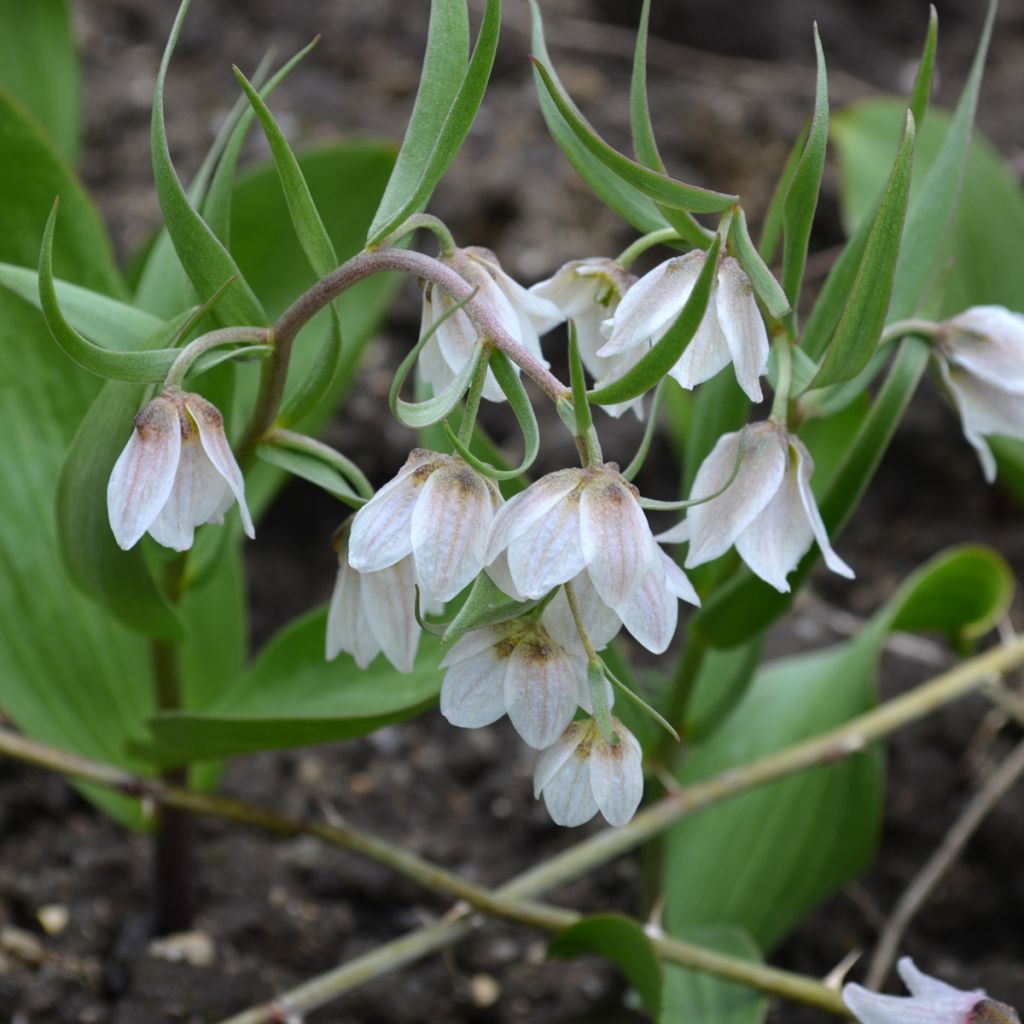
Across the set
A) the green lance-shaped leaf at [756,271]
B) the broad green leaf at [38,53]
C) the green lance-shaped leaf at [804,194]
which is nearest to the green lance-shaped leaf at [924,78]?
the green lance-shaped leaf at [804,194]

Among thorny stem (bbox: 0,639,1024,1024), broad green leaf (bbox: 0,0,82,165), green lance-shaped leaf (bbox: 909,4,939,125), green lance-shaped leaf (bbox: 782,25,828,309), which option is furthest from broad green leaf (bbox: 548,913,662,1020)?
broad green leaf (bbox: 0,0,82,165)

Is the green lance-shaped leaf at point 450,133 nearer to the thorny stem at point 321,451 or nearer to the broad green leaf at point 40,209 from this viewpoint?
the thorny stem at point 321,451

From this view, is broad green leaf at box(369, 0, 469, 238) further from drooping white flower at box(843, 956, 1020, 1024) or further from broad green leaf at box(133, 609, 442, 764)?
drooping white flower at box(843, 956, 1020, 1024)

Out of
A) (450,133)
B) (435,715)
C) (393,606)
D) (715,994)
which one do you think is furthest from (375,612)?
(435,715)

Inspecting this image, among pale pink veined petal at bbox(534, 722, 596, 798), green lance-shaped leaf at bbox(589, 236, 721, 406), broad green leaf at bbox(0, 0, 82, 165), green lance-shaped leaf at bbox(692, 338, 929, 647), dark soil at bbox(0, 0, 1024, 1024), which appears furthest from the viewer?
broad green leaf at bbox(0, 0, 82, 165)

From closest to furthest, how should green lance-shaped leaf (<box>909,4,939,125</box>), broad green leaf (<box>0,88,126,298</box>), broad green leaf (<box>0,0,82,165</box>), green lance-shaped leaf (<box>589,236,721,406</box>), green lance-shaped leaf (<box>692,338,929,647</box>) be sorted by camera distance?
1. green lance-shaped leaf (<box>589,236,721,406</box>)
2. green lance-shaped leaf (<box>909,4,939,125</box>)
3. green lance-shaped leaf (<box>692,338,929,647</box>)
4. broad green leaf (<box>0,88,126,298</box>)
5. broad green leaf (<box>0,0,82,165</box>)

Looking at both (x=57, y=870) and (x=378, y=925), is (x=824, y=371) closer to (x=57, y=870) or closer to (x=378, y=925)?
(x=378, y=925)

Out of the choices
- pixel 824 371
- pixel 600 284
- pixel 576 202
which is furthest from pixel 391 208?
pixel 576 202
